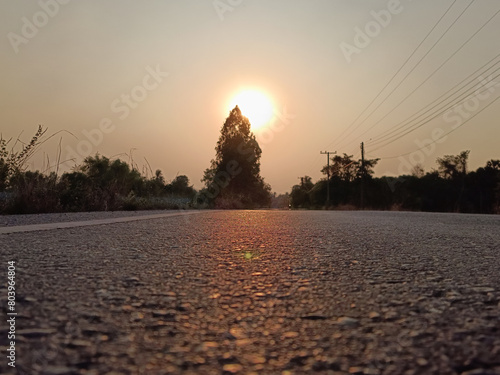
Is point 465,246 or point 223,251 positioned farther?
point 465,246

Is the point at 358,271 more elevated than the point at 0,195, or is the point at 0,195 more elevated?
the point at 0,195

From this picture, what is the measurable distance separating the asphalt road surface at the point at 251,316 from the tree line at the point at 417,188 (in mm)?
41898

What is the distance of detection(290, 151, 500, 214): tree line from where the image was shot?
5075cm

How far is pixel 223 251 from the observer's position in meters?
3.42

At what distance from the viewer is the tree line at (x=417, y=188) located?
50.8 meters

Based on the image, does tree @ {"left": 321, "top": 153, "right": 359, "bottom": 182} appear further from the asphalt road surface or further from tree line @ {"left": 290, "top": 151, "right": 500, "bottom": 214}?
the asphalt road surface

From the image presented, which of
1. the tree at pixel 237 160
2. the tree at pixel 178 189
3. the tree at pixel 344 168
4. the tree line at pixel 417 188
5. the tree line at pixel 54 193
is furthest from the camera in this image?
the tree at pixel 344 168

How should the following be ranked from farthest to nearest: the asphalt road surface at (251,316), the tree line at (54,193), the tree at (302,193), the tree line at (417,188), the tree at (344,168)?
the tree at (302,193) < the tree at (344,168) < the tree line at (417,188) < the tree line at (54,193) < the asphalt road surface at (251,316)

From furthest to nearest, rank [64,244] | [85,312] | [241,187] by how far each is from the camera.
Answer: [241,187] → [64,244] → [85,312]

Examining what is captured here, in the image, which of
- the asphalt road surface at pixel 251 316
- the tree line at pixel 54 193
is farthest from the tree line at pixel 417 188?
the asphalt road surface at pixel 251 316

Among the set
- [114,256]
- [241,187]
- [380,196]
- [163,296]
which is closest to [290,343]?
[163,296]

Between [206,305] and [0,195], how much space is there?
30.7ft

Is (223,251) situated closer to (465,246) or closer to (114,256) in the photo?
(114,256)

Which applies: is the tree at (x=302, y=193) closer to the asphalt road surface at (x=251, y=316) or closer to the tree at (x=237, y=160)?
the tree at (x=237, y=160)
